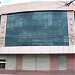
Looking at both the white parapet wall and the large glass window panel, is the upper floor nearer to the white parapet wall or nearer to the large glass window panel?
the large glass window panel

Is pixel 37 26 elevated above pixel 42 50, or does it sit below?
above

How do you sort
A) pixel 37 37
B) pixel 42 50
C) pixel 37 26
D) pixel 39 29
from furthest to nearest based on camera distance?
pixel 37 26 → pixel 39 29 → pixel 37 37 → pixel 42 50

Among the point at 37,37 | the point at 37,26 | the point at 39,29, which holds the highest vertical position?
the point at 37,26

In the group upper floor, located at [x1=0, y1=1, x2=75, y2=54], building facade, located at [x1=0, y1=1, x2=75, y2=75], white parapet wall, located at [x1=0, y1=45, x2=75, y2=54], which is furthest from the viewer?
upper floor, located at [x1=0, y1=1, x2=75, y2=54]

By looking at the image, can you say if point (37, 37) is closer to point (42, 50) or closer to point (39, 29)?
point (39, 29)

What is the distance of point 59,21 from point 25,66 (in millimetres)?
7985

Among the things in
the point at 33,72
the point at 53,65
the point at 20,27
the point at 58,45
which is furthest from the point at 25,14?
the point at 33,72

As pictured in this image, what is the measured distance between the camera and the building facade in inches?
1049

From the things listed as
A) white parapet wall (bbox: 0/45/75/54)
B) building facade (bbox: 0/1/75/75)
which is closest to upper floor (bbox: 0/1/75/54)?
building facade (bbox: 0/1/75/75)

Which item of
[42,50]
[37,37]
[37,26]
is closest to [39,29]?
[37,26]

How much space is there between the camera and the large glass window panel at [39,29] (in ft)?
92.9

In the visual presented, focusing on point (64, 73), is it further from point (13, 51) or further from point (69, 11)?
point (69, 11)

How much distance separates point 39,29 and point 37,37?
3.96 feet

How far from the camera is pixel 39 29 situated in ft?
95.3
